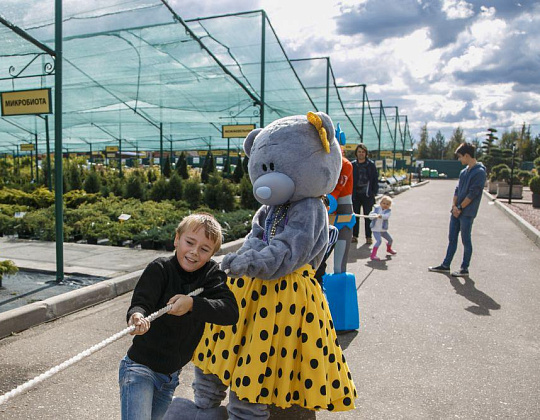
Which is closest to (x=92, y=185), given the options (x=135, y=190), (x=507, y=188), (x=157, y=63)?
(x=135, y=190)

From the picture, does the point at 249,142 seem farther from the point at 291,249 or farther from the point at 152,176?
the point at 152,176

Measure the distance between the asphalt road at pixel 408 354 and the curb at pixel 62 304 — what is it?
10cm

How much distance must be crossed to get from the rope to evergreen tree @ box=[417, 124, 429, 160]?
8644 centimetres

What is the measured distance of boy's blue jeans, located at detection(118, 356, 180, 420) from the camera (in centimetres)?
190

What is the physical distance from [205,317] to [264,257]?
0.48 m

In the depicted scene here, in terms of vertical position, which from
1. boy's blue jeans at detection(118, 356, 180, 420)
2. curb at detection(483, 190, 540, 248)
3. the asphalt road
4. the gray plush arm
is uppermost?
the gray plush arm

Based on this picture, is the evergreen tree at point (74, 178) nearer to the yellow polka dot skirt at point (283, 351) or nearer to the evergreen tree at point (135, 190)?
the evergreen tree at point (135, 190)

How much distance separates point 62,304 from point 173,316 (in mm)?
3040

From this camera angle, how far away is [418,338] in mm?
4102

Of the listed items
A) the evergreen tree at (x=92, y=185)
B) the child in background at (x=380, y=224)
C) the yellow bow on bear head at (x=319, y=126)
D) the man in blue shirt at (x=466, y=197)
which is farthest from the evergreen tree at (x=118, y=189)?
the yellow bow on bear head at (x=319, y=126)

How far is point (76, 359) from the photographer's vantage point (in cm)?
154

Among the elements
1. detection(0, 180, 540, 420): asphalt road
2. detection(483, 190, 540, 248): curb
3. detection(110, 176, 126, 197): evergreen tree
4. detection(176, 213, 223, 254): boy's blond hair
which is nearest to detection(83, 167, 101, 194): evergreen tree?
detection(110, 176, 126, 197): evergreen tree

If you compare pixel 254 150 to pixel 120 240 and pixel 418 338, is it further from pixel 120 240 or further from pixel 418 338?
pixel 120 240

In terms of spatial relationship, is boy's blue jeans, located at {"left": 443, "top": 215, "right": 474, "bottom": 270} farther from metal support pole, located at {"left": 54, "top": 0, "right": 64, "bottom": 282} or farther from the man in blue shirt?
metal support pole, located at {"left": 54, "top": 0, "right": 64, "bottom": 282}
